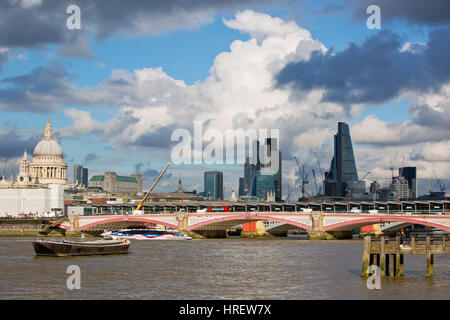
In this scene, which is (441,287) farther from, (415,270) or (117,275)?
(117,275)

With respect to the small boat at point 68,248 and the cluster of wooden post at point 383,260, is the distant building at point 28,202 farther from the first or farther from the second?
the cluster of wooden post at point 383,260

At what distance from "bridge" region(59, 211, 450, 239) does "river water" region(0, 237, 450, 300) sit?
25.5 m

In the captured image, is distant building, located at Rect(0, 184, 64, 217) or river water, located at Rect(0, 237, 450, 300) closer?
river water, located at Rect(0, 237, 450, 300)

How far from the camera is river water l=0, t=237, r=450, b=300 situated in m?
40.0

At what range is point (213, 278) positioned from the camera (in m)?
48.3

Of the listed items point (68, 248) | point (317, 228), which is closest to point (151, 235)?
point (317, 228)

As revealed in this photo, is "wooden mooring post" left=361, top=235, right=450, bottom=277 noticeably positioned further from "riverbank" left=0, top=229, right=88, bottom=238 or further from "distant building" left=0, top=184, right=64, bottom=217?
"distant building" left=0, top=184, right=64, bottom=217

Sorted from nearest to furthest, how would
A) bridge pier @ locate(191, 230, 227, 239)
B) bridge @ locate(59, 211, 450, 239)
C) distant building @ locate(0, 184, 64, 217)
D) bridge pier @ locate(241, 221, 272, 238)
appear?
bridge @ locate(59, 211, 450, 239) < bridge pier @ locate(191, 230, 227, 239) < bridge pier @ locate(241, 221, 272, 238) < distant building @ locate(0, 184, 64, 217)

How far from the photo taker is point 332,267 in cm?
5550

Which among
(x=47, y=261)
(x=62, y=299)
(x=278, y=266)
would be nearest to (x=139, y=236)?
(x=47, y=261)

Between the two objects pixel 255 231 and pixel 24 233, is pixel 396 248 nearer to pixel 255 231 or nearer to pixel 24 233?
pixel 255 231

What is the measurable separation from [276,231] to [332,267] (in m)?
79.9

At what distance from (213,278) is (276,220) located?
195 feet

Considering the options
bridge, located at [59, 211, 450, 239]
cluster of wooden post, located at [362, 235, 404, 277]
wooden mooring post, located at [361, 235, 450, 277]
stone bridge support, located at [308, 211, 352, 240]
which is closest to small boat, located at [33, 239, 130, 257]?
cluster of wooden post, located at [362, 235, 404, 277]
